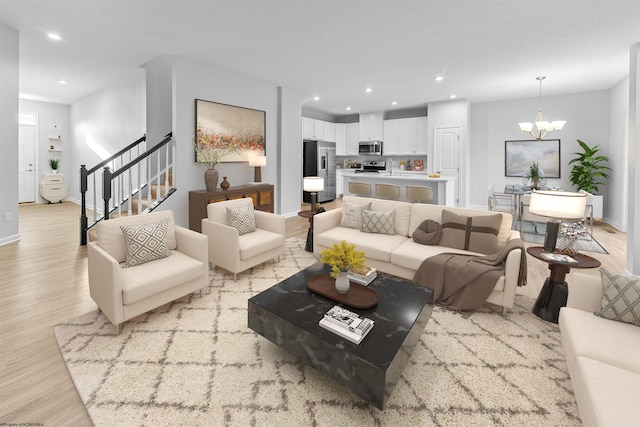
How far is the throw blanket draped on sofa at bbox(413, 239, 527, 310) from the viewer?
105 inches

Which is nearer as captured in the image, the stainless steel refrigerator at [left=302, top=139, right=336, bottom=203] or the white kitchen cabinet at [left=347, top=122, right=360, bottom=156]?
the stainless steel refrigerator at [left=302, top=139, right=336, bottom=203]

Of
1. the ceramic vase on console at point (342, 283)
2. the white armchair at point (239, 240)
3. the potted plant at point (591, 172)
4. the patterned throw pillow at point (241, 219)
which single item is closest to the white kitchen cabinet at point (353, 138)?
the potted plant at point (591, 172)

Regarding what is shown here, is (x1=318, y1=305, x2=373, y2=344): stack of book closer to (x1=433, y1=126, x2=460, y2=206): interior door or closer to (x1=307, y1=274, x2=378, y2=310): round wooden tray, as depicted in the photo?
(x1=307, y1=274, x2=378, y2=310): round wooden tray

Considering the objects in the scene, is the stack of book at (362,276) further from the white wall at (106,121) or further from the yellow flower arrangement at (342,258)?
the white wall at (106,121)

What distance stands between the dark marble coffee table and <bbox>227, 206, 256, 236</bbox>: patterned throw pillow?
1.49m

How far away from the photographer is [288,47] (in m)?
4.31

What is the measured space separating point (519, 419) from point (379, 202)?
107 inches

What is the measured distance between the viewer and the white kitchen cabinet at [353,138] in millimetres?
10066

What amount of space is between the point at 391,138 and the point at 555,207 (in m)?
6.96

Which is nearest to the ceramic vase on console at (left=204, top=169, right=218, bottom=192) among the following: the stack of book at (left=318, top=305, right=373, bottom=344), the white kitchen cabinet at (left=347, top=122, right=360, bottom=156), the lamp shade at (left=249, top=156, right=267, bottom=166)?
the lamp shade at (left=249, top=156, right=267, bottom=166)

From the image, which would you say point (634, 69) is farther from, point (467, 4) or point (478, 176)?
point (478, 176)

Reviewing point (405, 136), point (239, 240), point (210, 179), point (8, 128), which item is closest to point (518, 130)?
point (405, 136)

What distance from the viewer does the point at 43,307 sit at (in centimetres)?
277

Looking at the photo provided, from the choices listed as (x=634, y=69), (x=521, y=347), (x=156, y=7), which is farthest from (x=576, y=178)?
(x=156, y=7)
